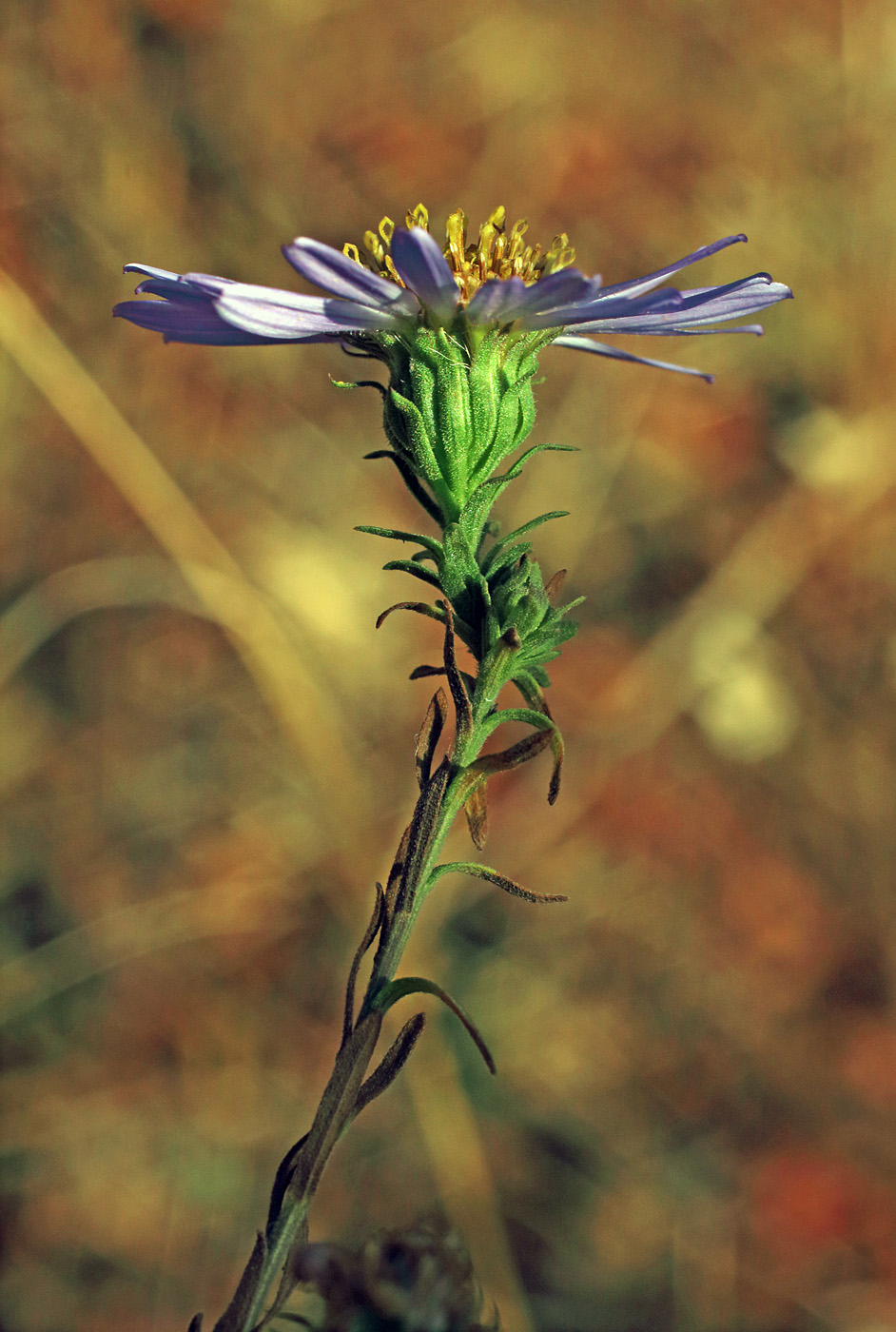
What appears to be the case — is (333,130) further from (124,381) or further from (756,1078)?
(756,1078)

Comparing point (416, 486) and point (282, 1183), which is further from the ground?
point (416, 486)

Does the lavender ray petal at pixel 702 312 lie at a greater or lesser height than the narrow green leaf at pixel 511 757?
greater

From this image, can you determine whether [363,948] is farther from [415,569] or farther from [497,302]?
[497,302]

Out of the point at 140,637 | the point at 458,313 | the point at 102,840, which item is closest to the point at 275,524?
the point at 140,637

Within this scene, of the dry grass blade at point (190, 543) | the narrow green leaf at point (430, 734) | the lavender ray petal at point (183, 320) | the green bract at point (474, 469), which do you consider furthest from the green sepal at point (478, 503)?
A: the dry grass blade at point (190, 543)

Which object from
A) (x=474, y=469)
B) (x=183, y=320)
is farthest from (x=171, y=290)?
(x=474, y=469)

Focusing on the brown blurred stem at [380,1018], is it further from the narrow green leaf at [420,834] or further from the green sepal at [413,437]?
the green sepal at [413,437]
